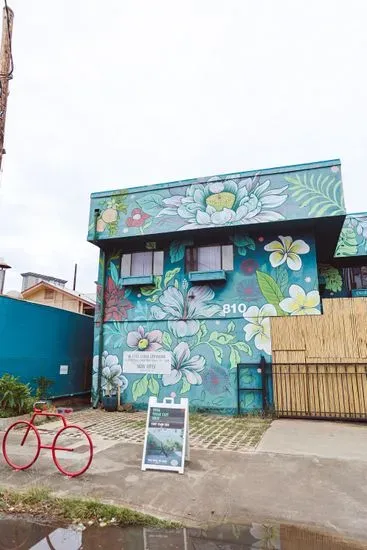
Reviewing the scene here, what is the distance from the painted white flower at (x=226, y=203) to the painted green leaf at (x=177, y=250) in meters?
0.76

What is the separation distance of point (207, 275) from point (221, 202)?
2.24 m

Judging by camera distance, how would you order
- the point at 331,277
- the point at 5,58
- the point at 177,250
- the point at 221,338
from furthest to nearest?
the point at 331,277 < the point at 177,250 < the point at 221,338 < the point at 5,58

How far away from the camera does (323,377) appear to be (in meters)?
10.2

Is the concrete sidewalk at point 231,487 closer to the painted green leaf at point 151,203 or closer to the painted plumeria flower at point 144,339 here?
the painted plumeria flower at point 144,339

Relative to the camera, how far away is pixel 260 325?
36.9ft

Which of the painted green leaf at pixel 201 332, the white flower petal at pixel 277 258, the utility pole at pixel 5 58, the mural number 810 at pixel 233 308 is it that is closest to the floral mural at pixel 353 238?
the white flower petal at pixel 277 258

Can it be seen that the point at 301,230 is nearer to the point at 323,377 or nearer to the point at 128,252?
the point at 323,377

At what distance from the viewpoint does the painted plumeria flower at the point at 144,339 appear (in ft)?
39.6

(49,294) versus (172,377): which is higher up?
(49,294)

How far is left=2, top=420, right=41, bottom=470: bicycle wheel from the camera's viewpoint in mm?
5719

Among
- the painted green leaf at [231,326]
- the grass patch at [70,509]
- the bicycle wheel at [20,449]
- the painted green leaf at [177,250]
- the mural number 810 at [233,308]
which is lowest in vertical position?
the grass patch at [70,509]

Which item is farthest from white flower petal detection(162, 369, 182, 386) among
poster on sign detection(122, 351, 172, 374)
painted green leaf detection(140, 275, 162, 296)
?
painted green leaf detection(140, 275, 162, 296)

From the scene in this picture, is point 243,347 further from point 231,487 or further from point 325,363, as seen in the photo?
point 231,487

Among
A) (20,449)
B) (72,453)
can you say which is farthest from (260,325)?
(20,449)
